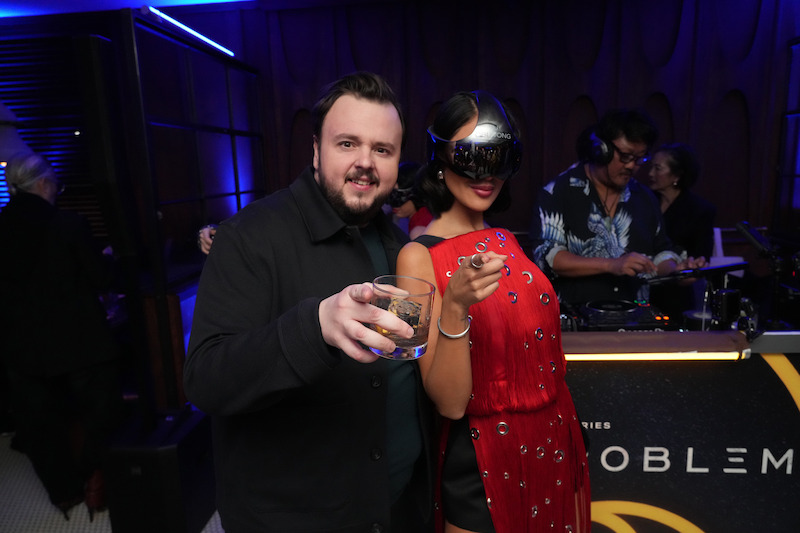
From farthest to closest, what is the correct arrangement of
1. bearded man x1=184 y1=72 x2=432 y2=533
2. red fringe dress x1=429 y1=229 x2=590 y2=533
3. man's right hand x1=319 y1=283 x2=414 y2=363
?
1. red fringe dress x1=429 y1=229 x2=590 y2=533
2. bearded man x1=184 y1=72 x2=432 y2=533
3. man's right hand x1=319 y1=283 x2=414 y2=363

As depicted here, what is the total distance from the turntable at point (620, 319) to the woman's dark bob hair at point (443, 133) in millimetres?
817

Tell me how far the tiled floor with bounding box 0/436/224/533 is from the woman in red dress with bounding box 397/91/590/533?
190 cm

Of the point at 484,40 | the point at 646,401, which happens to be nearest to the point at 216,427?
the point at 646,401

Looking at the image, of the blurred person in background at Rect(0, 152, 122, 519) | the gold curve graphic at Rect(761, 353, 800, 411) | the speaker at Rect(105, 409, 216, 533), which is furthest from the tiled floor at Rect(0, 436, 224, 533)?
the gold curve graphic at Rect(761, 353, 800, 411)

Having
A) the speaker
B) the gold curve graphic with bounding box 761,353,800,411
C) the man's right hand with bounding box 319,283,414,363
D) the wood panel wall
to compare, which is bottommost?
the speaker

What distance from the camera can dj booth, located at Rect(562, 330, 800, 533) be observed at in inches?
72.9

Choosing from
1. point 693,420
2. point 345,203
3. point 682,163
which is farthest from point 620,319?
point 682,163

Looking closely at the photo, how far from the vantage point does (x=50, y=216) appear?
2.67m

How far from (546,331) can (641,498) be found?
110cm

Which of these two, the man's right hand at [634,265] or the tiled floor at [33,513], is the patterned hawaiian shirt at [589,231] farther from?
the tiled floor at [33,513]

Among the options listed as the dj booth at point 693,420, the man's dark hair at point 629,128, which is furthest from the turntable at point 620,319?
the man's dark hair at point 629,128

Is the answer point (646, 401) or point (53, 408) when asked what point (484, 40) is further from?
point (53, 408)

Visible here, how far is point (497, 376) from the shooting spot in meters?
1.25

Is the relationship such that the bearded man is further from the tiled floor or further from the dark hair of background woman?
the dark hair of background woman
